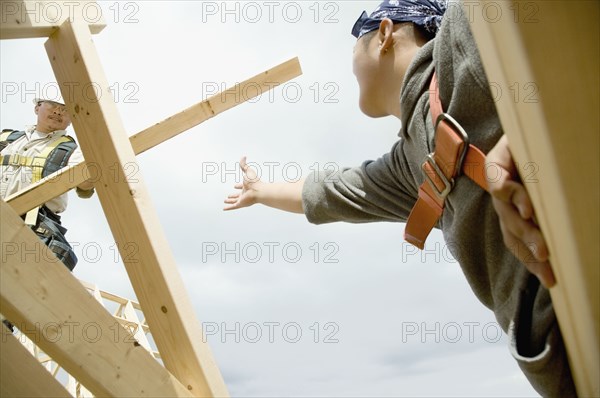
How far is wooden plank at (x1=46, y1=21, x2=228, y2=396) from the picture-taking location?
1.76m

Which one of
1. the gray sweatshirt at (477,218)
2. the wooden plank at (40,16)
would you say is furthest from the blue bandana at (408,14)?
the wooden plank at (40,16)

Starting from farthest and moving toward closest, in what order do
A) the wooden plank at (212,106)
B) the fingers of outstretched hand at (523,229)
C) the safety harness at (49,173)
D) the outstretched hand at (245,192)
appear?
the safety harness at (49,173), the wooden plank at (212,106), the outstretched hand at (245,192), the fingers of outstretched hand at (523,229)

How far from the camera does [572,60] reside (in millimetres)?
919

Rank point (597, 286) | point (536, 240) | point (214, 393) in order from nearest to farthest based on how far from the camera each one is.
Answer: point (597, 286) → point (536, 240) → point (214, 393)

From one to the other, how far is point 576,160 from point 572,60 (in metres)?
0.15

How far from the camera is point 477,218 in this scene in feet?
5.25

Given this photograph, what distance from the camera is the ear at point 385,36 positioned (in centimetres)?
204

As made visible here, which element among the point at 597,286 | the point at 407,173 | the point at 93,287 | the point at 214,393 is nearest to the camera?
the point at 597,286

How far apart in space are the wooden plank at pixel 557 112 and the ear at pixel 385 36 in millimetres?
989

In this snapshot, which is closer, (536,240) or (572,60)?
(572,60)

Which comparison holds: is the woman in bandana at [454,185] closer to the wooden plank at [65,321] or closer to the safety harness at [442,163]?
the safety harness at [442,163]

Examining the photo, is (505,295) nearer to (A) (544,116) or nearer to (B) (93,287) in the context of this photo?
(A) (544,116)

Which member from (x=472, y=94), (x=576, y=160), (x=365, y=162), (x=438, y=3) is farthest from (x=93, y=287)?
(x=576, y=160)

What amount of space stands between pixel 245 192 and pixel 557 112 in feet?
5.98
